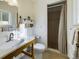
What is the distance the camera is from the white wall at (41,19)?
435 cm

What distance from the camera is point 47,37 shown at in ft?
14.2

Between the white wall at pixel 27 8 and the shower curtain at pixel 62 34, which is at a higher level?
the white wall at pixel 27 8

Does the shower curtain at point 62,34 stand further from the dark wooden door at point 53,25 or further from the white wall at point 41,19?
the white wall at point 41,19

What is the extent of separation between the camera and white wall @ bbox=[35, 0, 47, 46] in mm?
4348

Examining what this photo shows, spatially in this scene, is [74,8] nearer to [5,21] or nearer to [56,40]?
[56,40]

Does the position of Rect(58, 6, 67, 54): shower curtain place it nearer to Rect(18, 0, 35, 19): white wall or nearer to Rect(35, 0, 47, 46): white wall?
Rect(35, 0, 47, 46): white wall

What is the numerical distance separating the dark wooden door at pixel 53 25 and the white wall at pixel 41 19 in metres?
0.18

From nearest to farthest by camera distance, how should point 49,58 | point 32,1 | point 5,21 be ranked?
point 5,21 < point 49,58 < point 32,1

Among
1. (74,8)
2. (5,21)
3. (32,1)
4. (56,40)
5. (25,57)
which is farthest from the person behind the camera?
(32,1)

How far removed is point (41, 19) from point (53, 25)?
1.74 ft

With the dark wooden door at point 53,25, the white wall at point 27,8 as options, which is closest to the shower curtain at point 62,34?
the dark wooden door at point 53,25

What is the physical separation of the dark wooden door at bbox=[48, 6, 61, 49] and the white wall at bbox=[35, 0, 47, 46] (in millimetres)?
178

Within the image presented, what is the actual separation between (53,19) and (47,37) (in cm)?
71

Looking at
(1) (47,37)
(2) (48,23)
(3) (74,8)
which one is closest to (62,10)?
(3) (74,8)
